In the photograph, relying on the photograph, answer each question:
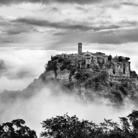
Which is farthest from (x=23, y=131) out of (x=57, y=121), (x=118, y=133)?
(x=118, y=133)

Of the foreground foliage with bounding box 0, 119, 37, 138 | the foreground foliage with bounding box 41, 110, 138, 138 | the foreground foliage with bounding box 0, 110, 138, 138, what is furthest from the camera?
the foreground foliage with bounding box 41, 110, 138, 138

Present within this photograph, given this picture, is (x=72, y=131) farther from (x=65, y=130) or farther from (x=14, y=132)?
(x=14, y=132)

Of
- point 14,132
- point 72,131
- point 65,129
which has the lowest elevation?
point 72,131

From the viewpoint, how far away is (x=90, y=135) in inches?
3004

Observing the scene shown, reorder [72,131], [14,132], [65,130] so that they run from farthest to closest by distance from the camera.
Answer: [72,131] → [65,130] → [14,132]

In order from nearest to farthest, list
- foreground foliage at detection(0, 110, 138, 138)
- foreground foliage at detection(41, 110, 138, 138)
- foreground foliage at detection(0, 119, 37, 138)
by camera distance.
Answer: foreground foliage at detection(0, 119, 37, 138), foreground foliage at detection(0, 110, 138, 138), foreground foliage at detection(41, 110, 138, 138)

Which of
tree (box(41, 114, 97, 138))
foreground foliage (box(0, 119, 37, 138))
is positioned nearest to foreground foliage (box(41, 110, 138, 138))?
tree (box(41, 114, 97, 138))

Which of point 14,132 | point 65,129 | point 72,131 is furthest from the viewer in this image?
point 65,129

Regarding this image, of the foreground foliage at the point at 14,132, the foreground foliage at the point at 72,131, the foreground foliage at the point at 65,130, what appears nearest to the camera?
the foreground foliage at the point at 14,132

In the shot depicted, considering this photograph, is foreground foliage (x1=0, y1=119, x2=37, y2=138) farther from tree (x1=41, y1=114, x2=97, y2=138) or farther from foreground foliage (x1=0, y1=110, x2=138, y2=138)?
tree (x1=41, y1=114, x2=97, y2=138)

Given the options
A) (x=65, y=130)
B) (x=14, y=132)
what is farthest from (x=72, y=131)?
(x=14, y=132)

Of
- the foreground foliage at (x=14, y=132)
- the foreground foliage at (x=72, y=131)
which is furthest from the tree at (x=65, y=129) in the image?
the foreground foliage at (x=14, y=132)

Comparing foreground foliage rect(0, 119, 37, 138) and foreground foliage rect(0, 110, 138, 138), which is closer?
foreground foliage rect(0, 119, 37, 138)

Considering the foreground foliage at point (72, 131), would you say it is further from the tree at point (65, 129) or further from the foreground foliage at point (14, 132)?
the foreground foliage at point (14, 132)
